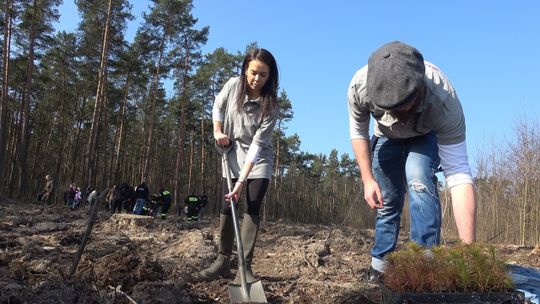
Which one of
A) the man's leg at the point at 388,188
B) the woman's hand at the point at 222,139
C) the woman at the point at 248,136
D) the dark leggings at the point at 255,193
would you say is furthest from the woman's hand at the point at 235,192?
the man's leg at the point at 388,188

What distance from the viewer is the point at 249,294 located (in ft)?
9.55

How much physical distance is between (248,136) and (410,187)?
1.57 metres

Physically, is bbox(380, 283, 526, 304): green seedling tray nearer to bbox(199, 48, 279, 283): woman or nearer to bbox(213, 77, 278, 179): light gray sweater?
bbox(199, 48, 279, 283): woman

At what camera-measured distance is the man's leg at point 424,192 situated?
95.3 inches

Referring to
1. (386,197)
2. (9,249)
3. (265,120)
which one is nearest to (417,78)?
(386,197)

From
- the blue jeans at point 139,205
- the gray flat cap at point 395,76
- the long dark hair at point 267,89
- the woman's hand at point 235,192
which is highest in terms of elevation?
the long dark hair at point 267,89

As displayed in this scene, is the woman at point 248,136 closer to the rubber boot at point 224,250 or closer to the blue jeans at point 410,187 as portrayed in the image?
the rubber boot at point 224,250

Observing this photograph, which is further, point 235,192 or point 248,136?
point 248,136

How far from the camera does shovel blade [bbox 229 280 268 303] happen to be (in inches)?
113

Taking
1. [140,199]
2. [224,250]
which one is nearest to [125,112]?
[140,199]

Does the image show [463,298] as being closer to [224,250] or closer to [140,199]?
[224,250]

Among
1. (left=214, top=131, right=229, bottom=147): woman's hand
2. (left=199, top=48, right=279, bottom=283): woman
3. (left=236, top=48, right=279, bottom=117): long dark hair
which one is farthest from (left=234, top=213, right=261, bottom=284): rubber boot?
(left=236, top=48, right=279, bottom=117): long dark hair

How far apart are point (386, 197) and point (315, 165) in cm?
6681

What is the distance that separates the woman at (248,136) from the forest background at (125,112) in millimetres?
13184
